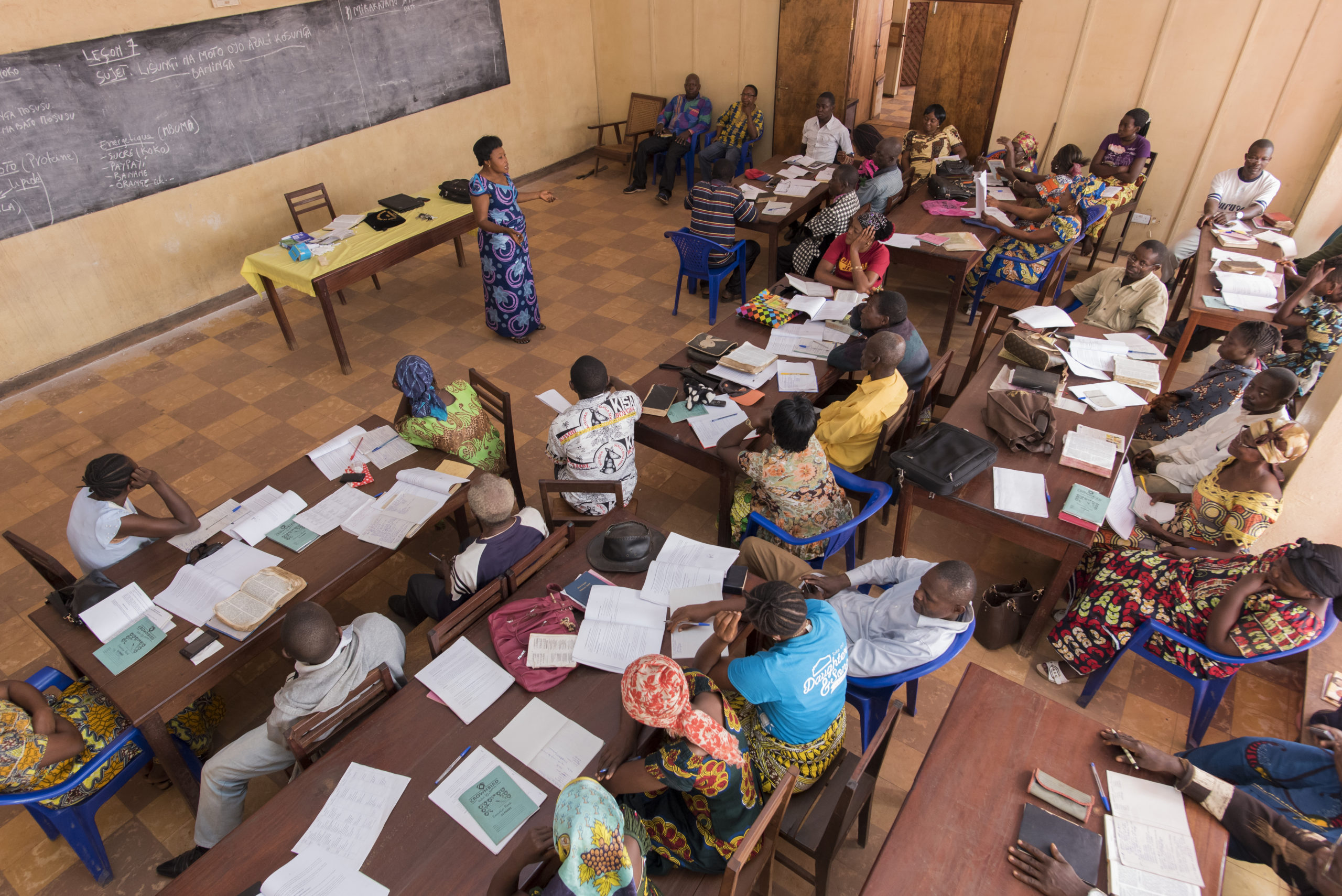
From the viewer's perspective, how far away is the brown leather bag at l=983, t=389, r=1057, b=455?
353cm

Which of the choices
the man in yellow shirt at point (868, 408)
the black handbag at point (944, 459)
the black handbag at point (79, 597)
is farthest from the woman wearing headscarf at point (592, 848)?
the man in yellow shirt at point (868, 408)

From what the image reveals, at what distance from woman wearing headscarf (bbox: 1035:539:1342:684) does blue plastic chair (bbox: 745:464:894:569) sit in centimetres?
103

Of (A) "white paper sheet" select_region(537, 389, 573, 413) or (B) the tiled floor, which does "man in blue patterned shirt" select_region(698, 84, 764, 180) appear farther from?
(A) "white paper sheet" select_region(537, 389, 573, 413)

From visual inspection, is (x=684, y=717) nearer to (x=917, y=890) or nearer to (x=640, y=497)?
(x=917, y=890)

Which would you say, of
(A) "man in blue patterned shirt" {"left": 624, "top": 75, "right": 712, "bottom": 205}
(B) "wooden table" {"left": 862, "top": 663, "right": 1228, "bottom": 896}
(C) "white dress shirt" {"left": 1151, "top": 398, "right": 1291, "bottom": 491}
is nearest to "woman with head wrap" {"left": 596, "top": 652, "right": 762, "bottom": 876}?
(B) "wooden table" {"left": 862, "top": 663, "right": 1228, "bottom": 896}

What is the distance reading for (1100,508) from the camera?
3191mm

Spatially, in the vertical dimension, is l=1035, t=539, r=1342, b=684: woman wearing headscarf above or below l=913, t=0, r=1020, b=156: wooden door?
below

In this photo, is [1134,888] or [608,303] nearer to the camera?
[1134,888]

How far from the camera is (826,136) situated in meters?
7.52

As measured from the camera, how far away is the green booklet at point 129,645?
2.67 m

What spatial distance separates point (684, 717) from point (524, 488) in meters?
2.98

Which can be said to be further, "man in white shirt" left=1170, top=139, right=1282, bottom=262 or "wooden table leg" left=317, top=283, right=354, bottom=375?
"man in white shirt" left=1170, top=139, right=1282, bottom=262

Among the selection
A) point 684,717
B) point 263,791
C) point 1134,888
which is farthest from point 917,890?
point 263,791

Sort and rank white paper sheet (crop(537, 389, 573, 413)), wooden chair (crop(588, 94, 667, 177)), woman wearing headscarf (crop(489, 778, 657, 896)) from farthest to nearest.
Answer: wooden chair (crop(588, 94, 667, 177)) < white paper sheet (crop(537, 389, 573, 413)) < woman wearing headscarf (crop(489, 778, 657, 896))
